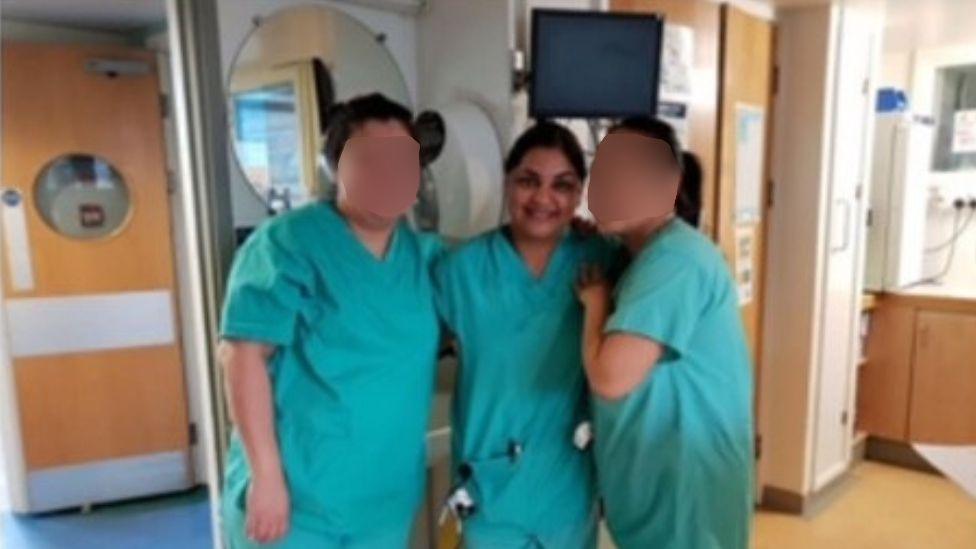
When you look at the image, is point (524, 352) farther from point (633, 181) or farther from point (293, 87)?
point (293, 87)

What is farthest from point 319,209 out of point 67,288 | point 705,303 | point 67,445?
point 67,445

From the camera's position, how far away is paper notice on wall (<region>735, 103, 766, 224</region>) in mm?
2508

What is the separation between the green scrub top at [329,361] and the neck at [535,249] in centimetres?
20

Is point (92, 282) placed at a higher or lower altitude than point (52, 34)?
lower

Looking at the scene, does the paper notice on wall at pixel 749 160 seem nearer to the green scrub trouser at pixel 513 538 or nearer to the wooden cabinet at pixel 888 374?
the wooden cabinet at pixel 888 374

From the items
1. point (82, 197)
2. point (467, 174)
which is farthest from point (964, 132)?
→ point (82, 197)

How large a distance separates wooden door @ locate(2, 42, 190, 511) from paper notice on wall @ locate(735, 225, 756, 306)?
2.19 meters

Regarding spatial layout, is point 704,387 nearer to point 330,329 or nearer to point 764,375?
point 330,329

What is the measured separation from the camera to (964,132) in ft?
11.4

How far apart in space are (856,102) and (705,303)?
208 centimetres

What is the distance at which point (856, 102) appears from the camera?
9.02 ft

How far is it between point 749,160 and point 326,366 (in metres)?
1.98

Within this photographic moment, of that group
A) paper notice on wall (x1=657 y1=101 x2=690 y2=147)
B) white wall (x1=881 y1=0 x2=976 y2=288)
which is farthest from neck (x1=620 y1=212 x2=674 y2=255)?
white wall (x1=881 y1=0 x2=976 y2=288)

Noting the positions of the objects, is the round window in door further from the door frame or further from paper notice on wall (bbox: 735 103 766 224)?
paper notice on wall (bbox: 735 103 766 224)
